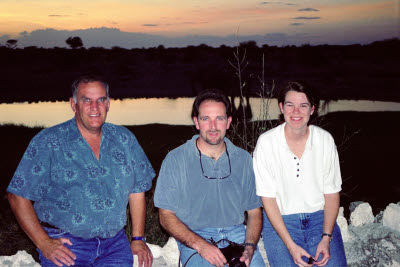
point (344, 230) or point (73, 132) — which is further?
point (344, 230)

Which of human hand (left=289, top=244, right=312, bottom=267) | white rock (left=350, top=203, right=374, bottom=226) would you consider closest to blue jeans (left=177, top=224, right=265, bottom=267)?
human hand (left=289, top=244, right=312, bottom=267)

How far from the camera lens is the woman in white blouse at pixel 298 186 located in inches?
122

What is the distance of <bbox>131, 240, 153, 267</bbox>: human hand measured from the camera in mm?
3105

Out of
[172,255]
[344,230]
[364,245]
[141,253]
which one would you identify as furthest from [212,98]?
[364,245]

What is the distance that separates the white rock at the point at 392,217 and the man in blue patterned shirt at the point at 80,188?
88.2 inches

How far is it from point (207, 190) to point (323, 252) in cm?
91

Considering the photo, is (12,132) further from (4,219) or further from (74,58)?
(74,58)

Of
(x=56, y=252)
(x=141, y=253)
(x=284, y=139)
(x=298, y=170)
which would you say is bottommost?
(x=141, y=253)

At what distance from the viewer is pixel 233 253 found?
9.48 ft

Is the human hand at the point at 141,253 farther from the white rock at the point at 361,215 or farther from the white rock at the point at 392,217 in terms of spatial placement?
the white rock at the point at 392,217

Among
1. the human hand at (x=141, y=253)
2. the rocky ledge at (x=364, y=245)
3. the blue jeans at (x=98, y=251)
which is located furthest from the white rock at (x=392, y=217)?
the blue jeans at (x=98, y=251)

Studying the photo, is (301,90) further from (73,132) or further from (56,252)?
(56,252)

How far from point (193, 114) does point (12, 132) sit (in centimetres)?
1577

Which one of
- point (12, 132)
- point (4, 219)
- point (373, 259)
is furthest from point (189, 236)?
point (12, 132)
